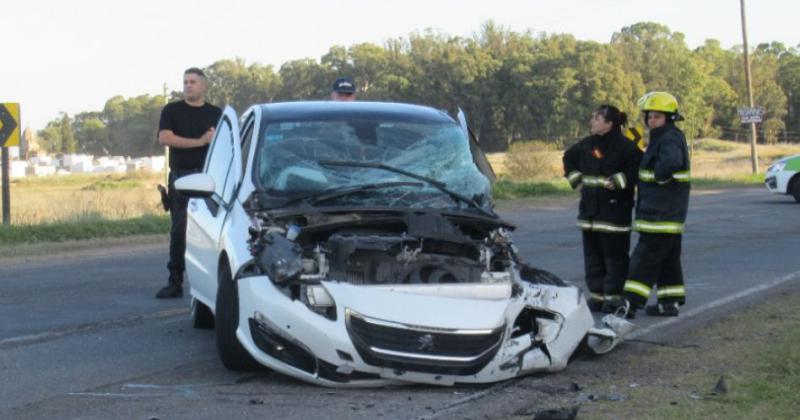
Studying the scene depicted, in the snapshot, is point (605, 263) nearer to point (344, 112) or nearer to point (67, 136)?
point (344, 112)

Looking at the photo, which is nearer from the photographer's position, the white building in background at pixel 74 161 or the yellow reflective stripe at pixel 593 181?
the yellow reflective stripe at pixel 593 181

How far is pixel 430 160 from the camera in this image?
7793mm

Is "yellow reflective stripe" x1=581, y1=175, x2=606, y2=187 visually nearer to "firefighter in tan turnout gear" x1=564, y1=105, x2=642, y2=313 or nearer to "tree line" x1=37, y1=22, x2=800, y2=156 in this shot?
"firefighter in tan turnout gear" x1=564, y1=105, x2=642, y2=313

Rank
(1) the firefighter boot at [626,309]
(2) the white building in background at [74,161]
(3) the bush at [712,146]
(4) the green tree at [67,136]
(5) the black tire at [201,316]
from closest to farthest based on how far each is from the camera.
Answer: (5) the black tire at [201,316] < (1) the firefighter boot at [626,309] < (3) the bush at [712,146] < (2) the white building in background at [74,161] < (4) the green tree at [67,136]

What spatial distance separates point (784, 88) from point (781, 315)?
111 metres

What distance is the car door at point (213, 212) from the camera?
7664 mm

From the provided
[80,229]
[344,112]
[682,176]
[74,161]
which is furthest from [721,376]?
[74,161]

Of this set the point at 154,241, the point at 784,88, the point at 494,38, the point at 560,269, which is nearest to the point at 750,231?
the point at 560,269

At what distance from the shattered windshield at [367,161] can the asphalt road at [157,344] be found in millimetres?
1232

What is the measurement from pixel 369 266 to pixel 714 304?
4403 mm

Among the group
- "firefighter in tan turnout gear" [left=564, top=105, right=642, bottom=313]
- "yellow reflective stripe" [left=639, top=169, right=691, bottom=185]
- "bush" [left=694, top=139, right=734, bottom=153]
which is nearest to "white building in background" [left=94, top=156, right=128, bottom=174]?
"bush" [left=694, top=139, right=734, bottom=153]

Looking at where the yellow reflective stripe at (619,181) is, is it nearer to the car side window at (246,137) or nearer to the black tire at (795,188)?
the car side window at (246,137)

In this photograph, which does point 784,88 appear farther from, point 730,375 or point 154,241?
point 730,375

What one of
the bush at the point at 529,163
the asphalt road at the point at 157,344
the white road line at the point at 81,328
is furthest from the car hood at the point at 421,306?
the bush at the point at 529,163
